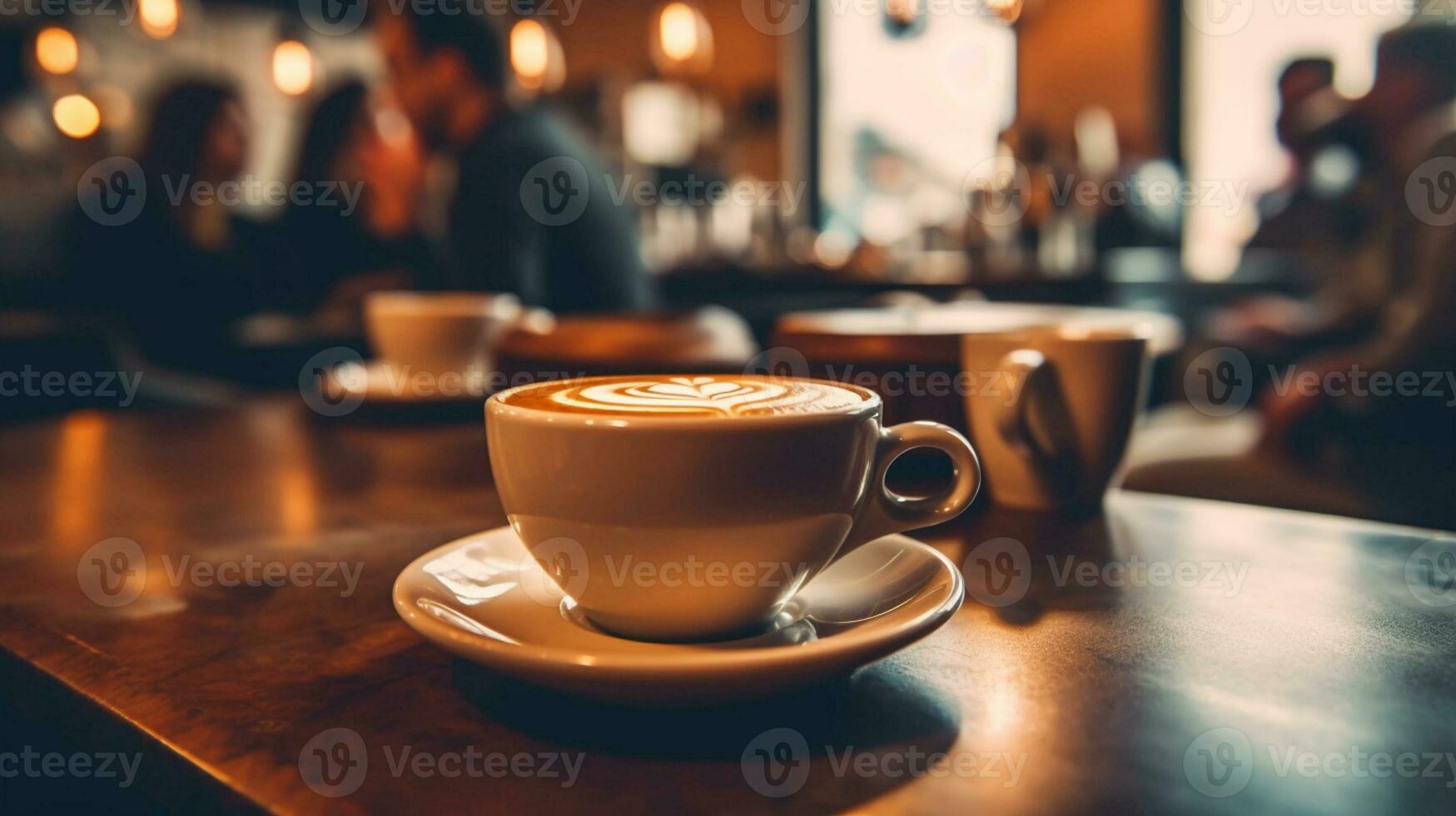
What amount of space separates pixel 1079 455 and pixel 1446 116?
6.48 ft

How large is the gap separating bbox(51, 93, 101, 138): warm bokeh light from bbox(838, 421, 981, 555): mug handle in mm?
4498

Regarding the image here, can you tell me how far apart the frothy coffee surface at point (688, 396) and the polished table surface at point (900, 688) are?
0.13 metres

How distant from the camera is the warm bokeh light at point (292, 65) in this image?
3.54 m

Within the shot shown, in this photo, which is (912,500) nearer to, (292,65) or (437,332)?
(437,332)

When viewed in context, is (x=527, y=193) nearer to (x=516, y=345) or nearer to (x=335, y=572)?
(x=516, y=345)

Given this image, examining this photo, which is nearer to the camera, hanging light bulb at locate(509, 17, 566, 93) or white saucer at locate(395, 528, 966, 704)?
white saucer at locate(395, 528, 966, 704)

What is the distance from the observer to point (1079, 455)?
2.71ft

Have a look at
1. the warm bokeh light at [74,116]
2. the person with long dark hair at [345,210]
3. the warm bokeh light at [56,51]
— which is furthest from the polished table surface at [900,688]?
the person with long dark hair at [345,210]

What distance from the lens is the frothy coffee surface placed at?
485 millimetres

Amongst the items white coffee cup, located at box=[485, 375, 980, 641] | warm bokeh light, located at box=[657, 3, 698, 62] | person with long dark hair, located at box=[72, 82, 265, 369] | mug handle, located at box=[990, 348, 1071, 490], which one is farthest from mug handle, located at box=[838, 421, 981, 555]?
person with long dark hair, located at box=[72, 82, 265, 369]

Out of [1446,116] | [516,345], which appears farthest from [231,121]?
[1446,116]

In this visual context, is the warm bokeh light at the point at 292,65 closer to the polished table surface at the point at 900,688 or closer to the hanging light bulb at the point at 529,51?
the hanging light bulb at the point at 529,51

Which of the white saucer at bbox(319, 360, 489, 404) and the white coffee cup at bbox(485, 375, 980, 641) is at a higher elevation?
the white coffee cup at bbox(485, 375, 980, 641)

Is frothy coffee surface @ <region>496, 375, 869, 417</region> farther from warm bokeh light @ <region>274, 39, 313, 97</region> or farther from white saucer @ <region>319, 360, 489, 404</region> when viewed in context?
warm bokeh light @ <region>274, 39, 313, 97</region>
